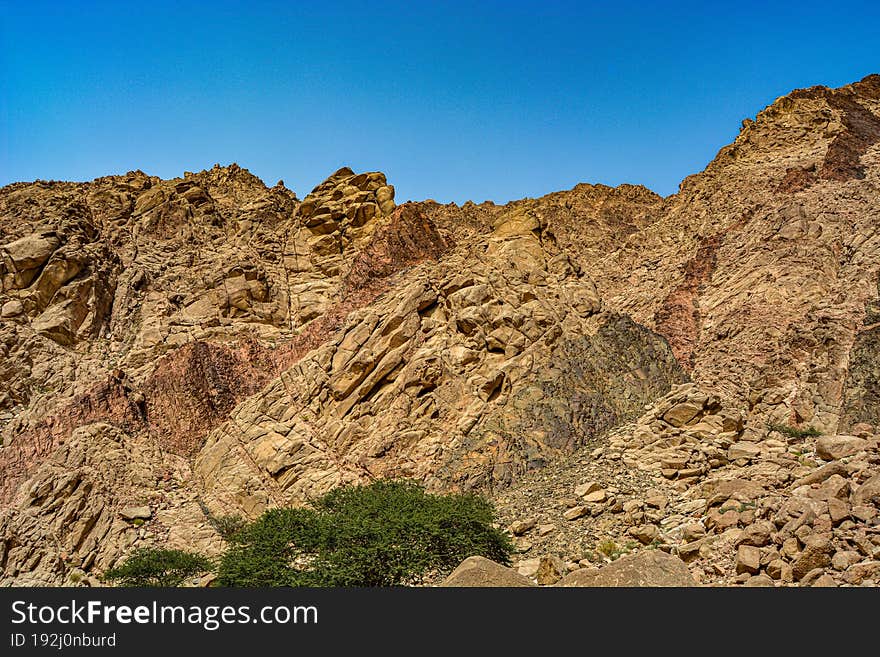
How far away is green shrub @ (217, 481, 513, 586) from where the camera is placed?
2083 centimetres

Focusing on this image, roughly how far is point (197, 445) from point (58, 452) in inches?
235

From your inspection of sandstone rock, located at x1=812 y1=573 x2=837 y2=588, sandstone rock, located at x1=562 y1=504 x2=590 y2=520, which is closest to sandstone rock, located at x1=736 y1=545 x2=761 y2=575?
sandstone rock, located at x1=812 y1=573 x2=837 y2=588

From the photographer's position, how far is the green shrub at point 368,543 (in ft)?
68.3

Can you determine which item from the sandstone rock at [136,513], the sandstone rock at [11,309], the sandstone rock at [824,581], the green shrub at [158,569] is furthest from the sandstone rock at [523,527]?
the sandstone rock at [11,309]

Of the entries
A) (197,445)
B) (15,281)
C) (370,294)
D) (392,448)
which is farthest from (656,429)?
(15,281)

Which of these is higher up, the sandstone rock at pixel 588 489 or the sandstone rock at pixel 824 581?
the sandstone rock at pixel 588 489

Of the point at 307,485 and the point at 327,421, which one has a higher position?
the point at 327,421

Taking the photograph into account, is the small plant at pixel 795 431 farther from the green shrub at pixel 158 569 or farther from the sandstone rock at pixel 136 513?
the sandstone rock at pixel 136 513

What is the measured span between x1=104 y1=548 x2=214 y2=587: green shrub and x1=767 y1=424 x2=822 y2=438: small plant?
21.1 meters

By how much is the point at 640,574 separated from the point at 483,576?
126 inches

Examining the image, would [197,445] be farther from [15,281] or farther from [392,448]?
[15,281]

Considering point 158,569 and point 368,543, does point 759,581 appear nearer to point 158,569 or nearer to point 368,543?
point 368,543

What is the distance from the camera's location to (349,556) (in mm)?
21234

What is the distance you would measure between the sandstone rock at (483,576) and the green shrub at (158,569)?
47.5ft
